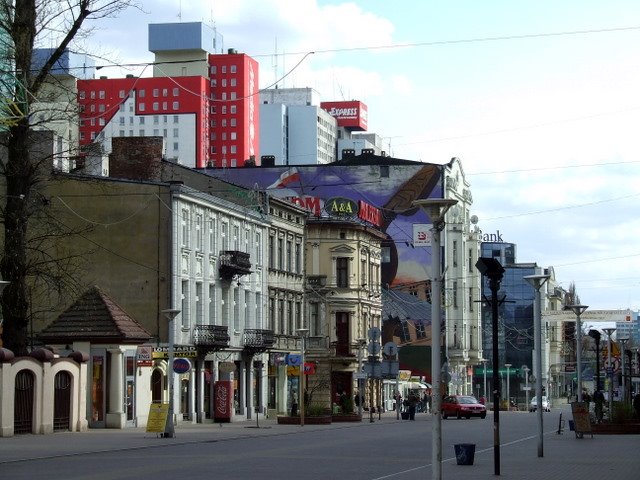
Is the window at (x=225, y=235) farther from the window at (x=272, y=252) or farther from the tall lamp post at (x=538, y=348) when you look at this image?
the tall lamp post at (x=538, y=348)

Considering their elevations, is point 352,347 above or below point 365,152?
below

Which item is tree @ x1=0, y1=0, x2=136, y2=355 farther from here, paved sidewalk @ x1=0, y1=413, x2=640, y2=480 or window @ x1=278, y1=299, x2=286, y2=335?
window @ x1=278, y1=299, x2=286, y2=335

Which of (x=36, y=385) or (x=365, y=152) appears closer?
(x=36, y=385)

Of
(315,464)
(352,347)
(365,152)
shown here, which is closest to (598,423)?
(315,464)

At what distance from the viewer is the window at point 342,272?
90.6 metres

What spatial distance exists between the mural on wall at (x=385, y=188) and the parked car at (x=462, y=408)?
2967 cm

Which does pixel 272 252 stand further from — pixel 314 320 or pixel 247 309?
pixel 314 320

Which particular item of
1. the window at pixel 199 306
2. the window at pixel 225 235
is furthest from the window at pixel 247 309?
the window at pixel 199 306

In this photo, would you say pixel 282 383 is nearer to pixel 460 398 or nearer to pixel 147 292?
pixel 460 398

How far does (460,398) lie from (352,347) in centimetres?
1228

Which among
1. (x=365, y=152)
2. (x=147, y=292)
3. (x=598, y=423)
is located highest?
(x=365, y=152)

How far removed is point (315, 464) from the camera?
2980cm

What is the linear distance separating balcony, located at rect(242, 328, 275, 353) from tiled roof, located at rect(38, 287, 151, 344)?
1495 centimetres

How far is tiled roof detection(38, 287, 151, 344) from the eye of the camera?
180 feet
